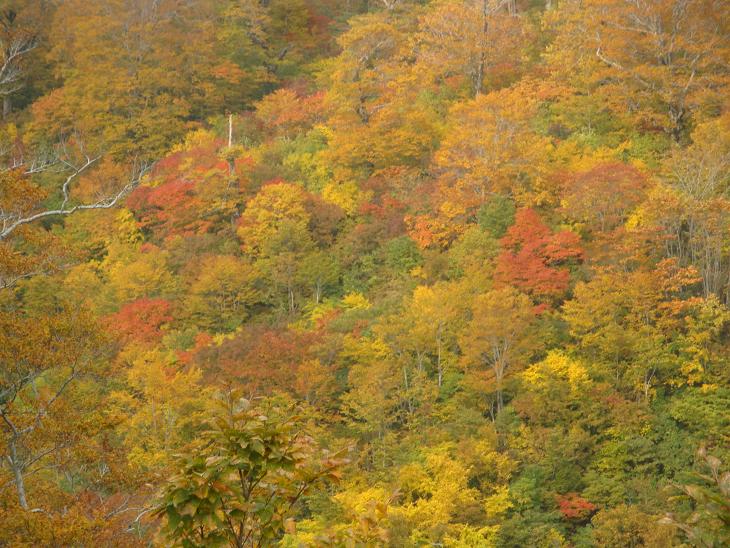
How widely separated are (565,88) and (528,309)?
12.0 metres

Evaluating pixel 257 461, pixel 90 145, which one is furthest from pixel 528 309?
pixel 90 145

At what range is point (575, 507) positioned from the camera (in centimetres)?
1777

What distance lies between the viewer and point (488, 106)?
88.4ft

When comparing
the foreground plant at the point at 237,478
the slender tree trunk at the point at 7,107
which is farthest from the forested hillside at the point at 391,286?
the slender tree trunk at the point at 7,107

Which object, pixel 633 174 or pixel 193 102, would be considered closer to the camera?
pixel 633 174

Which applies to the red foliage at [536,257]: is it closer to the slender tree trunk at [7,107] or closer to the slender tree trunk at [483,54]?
the slender tree trunk at [483,54]

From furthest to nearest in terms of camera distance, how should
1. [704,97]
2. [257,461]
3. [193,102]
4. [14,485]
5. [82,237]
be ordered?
[193,102] → [82,237] → [704,97] → [14,485] → [257,461]

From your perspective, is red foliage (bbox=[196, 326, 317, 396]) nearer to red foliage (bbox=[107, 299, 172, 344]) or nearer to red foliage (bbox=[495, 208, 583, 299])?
red foliage (bbox=[107, 299, 172, 344])

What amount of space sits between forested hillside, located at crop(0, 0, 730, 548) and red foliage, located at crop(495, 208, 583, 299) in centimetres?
9

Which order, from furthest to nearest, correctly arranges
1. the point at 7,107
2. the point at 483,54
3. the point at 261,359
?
the point at 7,107, the point at 483,54, the point at 261,359

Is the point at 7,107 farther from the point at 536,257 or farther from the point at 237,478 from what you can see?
the point at 237,478

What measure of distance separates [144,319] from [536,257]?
13160mm

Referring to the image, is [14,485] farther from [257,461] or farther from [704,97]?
[704,97]

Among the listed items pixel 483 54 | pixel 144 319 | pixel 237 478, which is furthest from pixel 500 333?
pixel 237 478
